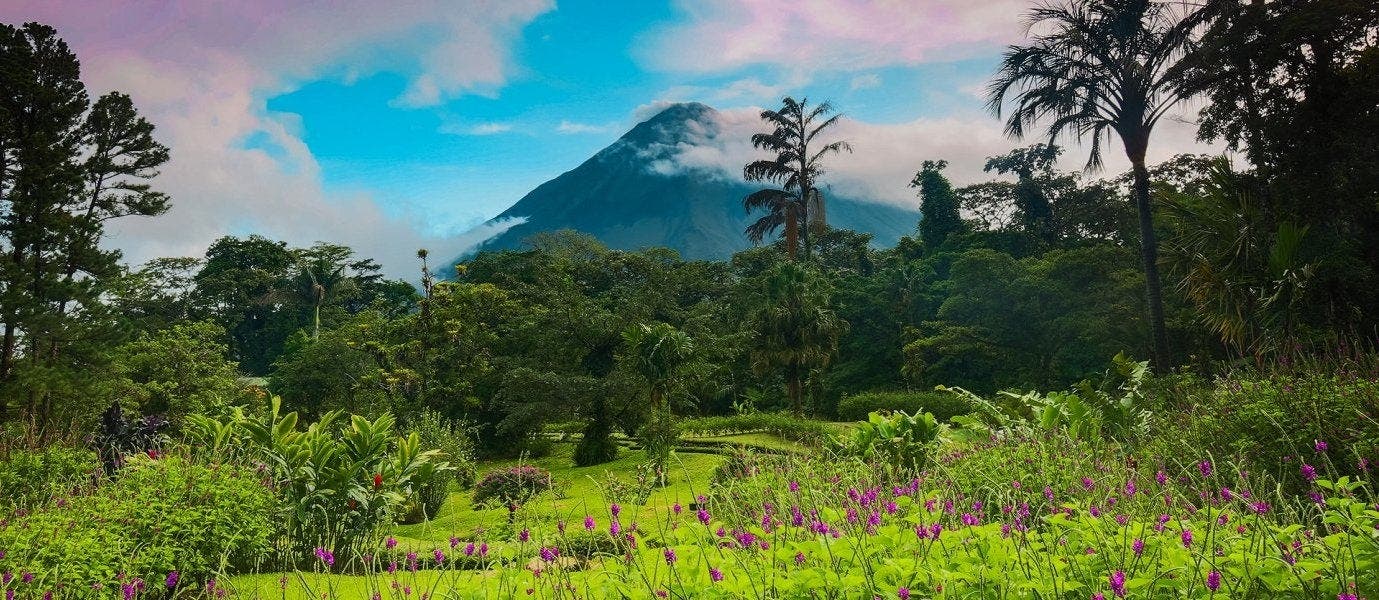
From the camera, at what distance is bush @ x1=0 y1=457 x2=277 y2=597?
16.4 feet

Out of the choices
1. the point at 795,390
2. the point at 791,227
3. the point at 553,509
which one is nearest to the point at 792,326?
the point at 795,390

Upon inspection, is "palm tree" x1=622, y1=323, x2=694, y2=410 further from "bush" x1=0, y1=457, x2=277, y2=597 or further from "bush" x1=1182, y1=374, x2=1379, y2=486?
"bush" x1=1182, y1=374, x2=1379, y2=486

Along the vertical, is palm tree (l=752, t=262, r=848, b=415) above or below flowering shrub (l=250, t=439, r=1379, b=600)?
above

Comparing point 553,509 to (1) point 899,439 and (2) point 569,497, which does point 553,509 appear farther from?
(2) point 569,497

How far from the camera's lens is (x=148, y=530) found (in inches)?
231

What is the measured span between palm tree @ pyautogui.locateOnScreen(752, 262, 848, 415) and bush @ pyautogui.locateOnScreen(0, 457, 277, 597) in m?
22.3

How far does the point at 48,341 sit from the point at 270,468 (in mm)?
14946

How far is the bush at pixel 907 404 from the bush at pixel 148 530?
52.2ft

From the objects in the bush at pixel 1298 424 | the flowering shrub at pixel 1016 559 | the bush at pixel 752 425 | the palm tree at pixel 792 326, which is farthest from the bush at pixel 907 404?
the flowering shrub at pixel 1016 559

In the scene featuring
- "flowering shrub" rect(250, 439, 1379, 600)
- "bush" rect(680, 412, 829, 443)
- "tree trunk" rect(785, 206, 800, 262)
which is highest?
"tree trunk" rect(785, 206, 800, 262)

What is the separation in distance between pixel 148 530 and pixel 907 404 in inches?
Answer: 839

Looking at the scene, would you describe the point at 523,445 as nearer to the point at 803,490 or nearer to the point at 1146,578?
the point at 803,490

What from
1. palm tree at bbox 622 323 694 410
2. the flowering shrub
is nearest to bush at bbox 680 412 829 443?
palm tree at bbox 622 323 694 410

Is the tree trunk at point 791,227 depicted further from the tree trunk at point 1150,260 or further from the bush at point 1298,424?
the bush at point 1298,424
